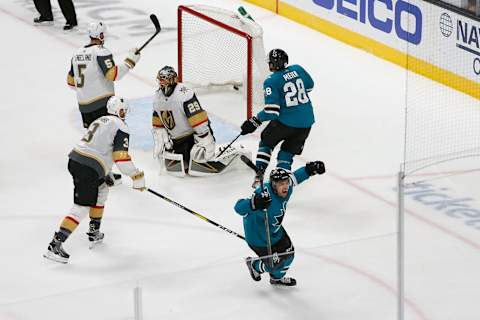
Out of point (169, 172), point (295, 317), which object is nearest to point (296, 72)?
point (169, 172)

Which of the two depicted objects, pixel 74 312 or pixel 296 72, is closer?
pixel 74 312

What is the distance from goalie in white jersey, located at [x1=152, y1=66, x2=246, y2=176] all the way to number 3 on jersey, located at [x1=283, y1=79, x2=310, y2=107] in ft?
2.25

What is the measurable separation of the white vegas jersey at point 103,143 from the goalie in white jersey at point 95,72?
4.66 feet

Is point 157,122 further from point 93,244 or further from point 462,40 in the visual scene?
point 462,40

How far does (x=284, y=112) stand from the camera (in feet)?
28.9

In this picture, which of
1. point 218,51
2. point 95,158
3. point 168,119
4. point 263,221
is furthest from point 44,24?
point 263,221

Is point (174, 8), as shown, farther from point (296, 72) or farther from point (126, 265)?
point (126, 265)

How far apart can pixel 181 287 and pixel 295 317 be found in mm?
756

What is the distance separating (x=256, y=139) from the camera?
10.1m

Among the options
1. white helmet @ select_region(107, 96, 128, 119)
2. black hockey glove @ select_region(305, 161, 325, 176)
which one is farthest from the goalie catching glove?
black hockey glove @ select_region(305, 161, 325, 176)

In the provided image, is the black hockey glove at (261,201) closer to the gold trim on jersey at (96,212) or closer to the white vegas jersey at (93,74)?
the gold trim on jersey at (96,212)

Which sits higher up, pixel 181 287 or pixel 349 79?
pixel 181 287

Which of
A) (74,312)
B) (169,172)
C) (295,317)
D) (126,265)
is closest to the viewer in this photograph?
(74,312)

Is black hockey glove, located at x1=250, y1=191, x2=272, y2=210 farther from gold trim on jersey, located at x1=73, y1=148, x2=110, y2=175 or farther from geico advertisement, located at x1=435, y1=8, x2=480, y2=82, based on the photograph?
geico advertisement, located at x1=435, y1=8, x2=480, y2=82
